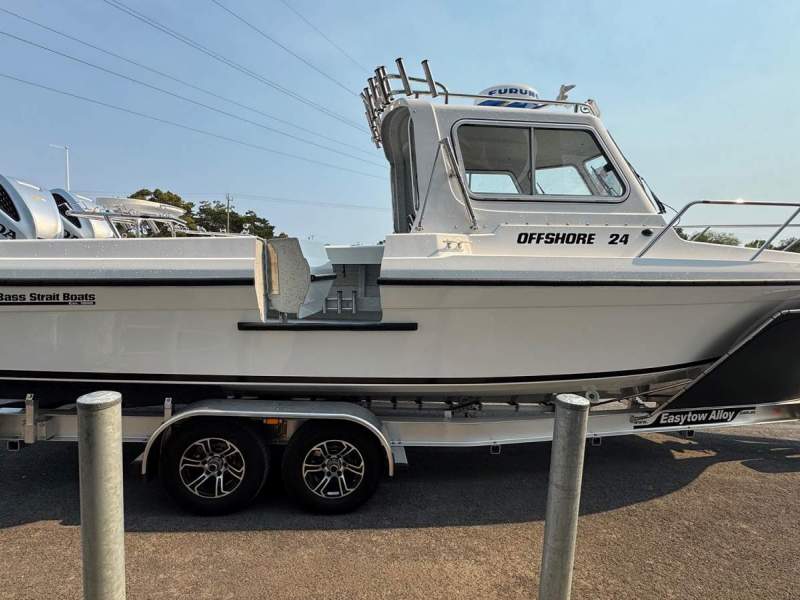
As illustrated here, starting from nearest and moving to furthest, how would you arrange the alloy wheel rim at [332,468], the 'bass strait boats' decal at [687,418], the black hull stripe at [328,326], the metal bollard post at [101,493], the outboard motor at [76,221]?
1. the metal bollard post at [101,493]
2. the black hull stripe at [328,326]
3. the alloy wheel rim at [332,468]
4. the 'bass strait boats' decal at [687,418]
5. the outboard motor at [76,221]

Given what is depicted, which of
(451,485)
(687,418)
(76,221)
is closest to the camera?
(687,418)

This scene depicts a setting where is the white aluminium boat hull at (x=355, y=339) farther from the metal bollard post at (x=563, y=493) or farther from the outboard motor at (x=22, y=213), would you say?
the metal bollard post at (x=563, y=493)

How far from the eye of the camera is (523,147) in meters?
3.64

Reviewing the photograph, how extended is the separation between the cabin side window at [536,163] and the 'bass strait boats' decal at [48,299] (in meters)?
2.66

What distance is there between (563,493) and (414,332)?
1486mm

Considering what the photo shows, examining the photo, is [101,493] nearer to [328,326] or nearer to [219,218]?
[328,326]

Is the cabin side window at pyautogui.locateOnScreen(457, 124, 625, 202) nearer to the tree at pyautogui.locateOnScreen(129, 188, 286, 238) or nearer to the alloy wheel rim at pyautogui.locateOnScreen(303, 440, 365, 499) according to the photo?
the alloy wheel rim at pyautogui.locateOnScreen(303, 440, 365, 499)

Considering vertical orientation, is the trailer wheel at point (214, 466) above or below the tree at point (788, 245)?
below

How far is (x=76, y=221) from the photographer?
15.5ft

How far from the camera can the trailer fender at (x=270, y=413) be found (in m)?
3.01

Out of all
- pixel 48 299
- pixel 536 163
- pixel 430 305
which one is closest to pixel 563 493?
pixel 430 305

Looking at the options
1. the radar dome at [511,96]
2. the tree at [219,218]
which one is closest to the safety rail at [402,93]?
the radar dome at [511,96]

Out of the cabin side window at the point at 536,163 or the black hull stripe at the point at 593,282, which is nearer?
the black hull stripe at the point at 593,282

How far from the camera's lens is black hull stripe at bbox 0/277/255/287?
9.61ft
